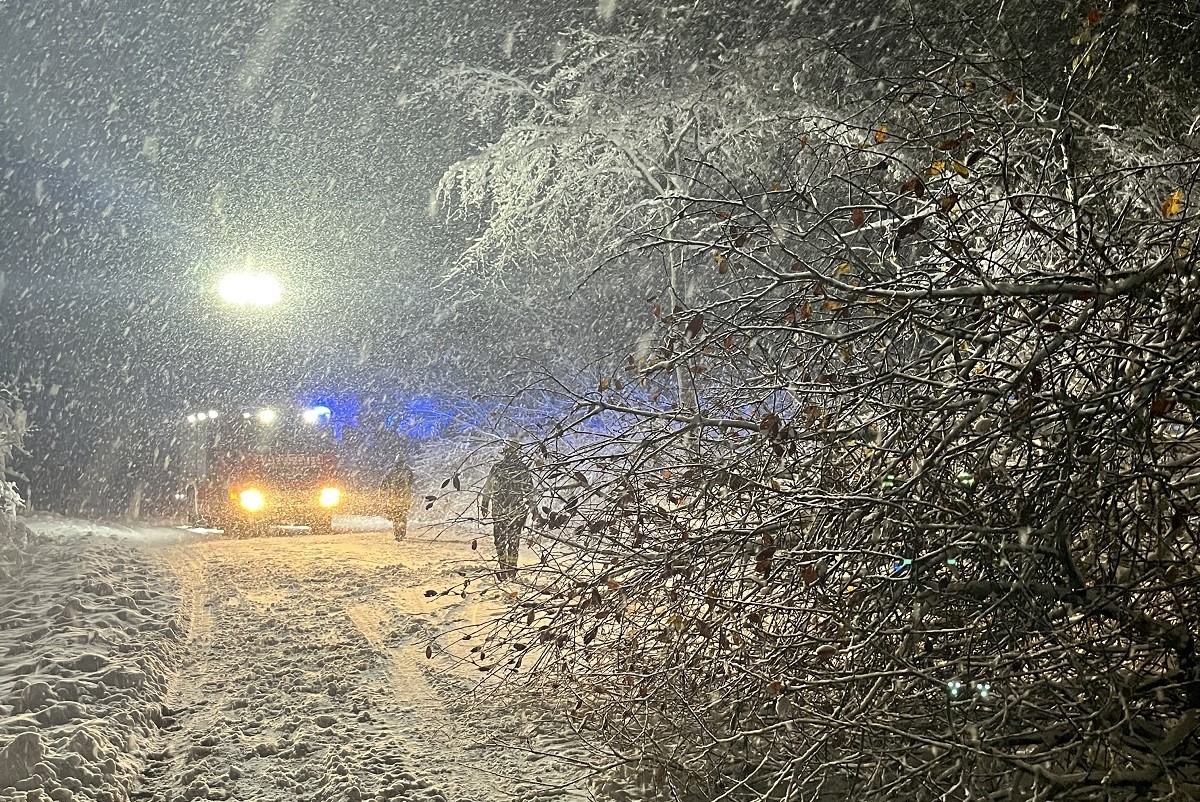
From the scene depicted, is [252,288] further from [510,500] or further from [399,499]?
[510,500]

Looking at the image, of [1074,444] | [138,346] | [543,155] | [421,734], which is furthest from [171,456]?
[1074,444]

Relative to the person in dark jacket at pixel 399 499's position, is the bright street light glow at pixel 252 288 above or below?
above

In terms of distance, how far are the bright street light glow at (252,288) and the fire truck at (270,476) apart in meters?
2.65

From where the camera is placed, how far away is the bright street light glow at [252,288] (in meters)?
16.3

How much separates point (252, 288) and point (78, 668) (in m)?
12.0

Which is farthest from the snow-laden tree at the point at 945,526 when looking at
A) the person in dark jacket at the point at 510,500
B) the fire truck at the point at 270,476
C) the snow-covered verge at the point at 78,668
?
Result: the fire truck at the point at 270,476

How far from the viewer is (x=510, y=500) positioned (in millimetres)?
6000

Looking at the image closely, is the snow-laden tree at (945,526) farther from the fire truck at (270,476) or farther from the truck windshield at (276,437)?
the truck windshield at (276,437)

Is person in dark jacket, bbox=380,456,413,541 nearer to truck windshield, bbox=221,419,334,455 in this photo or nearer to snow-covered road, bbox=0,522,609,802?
truck windshield, bbox=221,419,334,455

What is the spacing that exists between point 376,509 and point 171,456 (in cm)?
771

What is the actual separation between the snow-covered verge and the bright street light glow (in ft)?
24.2

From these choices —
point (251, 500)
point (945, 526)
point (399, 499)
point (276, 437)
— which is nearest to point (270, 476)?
point (251, 500)

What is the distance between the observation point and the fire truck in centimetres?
1344

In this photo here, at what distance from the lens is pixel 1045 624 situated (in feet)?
8.39
